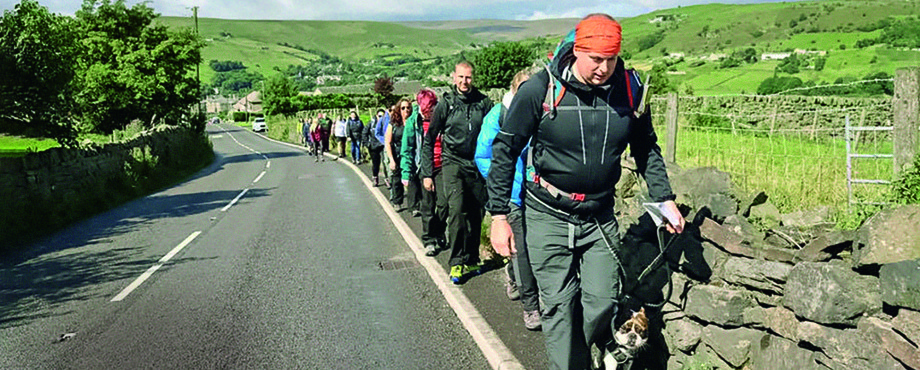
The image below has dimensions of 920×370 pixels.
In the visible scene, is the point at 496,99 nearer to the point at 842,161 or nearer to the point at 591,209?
the point at 842,161

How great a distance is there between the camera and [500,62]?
65500mm

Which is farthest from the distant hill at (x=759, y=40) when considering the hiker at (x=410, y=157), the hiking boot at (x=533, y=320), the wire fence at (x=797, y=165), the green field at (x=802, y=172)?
the hiking boot at (x=533, y=320)

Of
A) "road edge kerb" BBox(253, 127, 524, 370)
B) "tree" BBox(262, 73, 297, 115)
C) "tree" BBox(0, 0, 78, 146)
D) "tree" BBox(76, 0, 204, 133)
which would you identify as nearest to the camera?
"road edge kerb" BBox(253, 127, 524, 370)

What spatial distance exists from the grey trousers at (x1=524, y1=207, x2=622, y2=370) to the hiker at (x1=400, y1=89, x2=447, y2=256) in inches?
156

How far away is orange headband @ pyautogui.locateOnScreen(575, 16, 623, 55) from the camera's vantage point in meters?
3.70

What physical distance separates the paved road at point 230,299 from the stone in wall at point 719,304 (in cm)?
156

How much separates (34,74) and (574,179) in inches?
612

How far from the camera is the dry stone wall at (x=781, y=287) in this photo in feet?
11.3

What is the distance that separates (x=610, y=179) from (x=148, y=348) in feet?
12.8

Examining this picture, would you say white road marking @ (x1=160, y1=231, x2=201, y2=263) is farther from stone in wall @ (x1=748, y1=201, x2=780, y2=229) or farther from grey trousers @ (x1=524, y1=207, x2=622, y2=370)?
stone in wall @ (x1=748, y1=201, x2=780, y2=229)

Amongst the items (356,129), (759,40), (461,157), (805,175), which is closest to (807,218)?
(805,175)

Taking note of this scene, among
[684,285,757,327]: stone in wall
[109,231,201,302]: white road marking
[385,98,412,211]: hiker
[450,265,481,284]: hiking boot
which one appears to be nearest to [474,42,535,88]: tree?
[385,98,412,211]: hiker

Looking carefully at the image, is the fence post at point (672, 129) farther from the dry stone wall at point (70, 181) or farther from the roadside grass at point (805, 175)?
the dry stone wall at point (70, 181)

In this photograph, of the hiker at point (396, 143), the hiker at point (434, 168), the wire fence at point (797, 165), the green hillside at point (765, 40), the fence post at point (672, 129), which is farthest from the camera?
the green hillside at point (765, 40)
